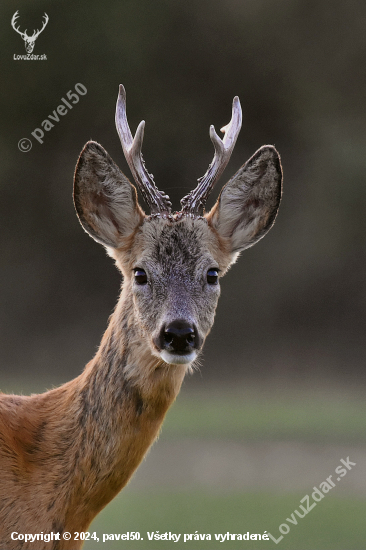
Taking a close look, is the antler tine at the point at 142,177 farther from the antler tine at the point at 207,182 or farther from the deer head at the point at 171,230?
the antler tine at the point at 207,182

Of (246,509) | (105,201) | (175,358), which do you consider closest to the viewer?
(175,358)

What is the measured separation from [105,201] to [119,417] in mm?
1370

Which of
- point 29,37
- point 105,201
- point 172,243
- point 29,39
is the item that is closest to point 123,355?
point 172,243

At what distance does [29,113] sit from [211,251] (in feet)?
55.5

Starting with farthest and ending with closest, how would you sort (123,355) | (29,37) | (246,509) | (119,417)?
(29,37) < (246,509) < (123,355) < (119,417)

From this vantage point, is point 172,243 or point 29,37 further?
point 29,37

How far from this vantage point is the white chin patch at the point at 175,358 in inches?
170

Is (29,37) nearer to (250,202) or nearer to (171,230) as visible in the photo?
(250,202)

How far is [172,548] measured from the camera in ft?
29.2

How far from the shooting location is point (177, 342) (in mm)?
4344

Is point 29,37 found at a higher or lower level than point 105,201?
higher

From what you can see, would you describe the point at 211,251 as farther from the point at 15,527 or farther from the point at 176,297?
the point at 15,527

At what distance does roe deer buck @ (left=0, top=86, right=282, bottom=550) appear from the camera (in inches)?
172

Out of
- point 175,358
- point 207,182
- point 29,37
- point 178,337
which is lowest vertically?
point 175,358
